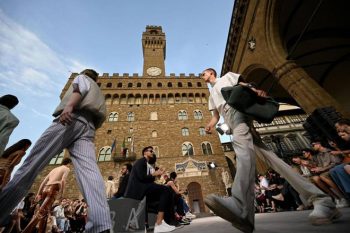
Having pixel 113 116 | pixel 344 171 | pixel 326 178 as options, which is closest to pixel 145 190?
pixel 344 171

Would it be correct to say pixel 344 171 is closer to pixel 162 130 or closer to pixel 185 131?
pixel 185 131

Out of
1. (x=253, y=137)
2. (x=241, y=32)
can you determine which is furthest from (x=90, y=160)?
(x=241, y=32)

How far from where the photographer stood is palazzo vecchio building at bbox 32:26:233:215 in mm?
16672

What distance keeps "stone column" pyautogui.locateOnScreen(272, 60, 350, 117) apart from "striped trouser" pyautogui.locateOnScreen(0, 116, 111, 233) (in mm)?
5781

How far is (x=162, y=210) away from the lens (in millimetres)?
2754

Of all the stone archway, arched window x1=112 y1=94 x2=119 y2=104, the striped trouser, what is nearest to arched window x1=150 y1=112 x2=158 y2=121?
arched window x1=112 y1=94 x2=119 y2=104

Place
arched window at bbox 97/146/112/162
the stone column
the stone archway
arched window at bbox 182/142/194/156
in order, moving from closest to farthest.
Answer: the stone column < the stone archway < arched window at bbox 97/146/112/162 < arched window at bbox 182/142/194/156

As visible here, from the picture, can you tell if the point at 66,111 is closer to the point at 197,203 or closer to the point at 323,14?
the point at 323,14

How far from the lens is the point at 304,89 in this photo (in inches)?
201

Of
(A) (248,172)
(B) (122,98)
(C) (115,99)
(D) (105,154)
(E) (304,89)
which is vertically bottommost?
(A) (248,172)

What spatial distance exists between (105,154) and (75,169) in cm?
1792

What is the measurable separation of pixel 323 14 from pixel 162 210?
9622 millimetres

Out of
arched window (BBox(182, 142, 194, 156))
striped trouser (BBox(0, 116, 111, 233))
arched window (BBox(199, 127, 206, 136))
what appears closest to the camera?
striped trouser (BBox(0, 116, 111, 233))

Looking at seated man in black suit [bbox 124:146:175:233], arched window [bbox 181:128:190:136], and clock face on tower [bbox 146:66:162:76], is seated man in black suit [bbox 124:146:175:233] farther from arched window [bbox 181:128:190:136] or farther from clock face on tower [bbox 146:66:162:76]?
clock face on tower [bbox 146:66:162:76]
